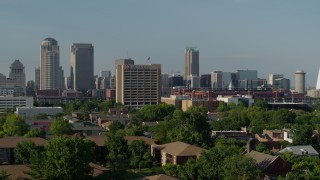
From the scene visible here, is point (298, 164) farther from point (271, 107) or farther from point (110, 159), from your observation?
point (271, 107)

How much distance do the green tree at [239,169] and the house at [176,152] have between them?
8.01 meters

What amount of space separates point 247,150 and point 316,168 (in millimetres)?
7166

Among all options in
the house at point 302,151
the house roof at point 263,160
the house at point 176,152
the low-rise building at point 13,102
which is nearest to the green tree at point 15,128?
the house at point 176,152

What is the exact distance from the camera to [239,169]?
92.0 ft

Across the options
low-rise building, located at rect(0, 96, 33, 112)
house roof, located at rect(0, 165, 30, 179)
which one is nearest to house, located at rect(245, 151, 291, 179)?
house roof, located at rect(0, 165, 30, 179)

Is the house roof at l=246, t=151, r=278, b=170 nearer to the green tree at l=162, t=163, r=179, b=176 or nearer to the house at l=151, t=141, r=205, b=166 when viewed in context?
the house at l=151, t=141, r=205, b=166

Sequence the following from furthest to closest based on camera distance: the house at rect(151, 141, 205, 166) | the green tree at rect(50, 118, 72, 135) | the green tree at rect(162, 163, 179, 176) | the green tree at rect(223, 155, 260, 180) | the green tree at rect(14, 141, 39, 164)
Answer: the green tree at rect(50, 118, 72, 135)
the house at rect(151, 141, 205, 166)
the green tree at rect(14, 141, 39, 164)
the green tree at rect(162, 163, 179, 176)
the green tree at rect(223, 155, 260, 180)

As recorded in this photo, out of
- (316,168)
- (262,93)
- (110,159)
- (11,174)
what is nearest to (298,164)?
(316,168)

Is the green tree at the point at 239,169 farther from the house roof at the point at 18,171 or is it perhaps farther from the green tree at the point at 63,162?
the house roof at the point at 18,171

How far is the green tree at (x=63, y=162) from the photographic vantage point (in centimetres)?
2808

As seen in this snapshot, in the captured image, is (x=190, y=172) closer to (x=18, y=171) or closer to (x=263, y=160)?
(x=263, y=160)

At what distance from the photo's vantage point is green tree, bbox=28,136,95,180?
28.1 metres

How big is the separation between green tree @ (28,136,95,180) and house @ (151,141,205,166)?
9.77 meters

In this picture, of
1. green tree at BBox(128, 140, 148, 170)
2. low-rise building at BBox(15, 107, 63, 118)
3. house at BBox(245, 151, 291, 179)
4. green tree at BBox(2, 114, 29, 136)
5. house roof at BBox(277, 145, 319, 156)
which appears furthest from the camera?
low-rise building at BBox(15, 107, 63, 118)
